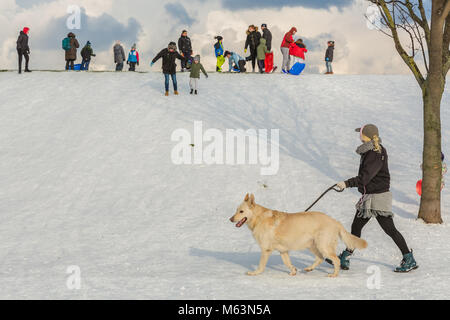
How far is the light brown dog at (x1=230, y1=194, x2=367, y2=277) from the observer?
22.8 feet

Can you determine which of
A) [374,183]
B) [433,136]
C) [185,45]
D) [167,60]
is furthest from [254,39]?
[374,183]

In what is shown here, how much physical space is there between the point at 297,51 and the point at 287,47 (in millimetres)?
550

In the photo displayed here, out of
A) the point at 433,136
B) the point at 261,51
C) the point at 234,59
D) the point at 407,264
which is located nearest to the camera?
the point at 407,264

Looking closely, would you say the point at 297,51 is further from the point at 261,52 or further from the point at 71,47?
the point at 71,47

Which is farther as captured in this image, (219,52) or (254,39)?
(219,52)

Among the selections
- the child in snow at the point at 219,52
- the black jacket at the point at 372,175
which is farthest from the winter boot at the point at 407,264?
the child in snow at the point at 219,52

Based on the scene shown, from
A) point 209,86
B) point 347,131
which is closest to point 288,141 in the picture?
point 347,131

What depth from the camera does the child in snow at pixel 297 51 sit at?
24.4 meters

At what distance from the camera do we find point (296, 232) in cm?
696

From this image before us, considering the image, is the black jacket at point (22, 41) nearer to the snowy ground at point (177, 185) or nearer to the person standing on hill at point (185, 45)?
the snowy ground at point (177, 185)

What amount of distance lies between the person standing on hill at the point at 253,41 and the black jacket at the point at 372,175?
1818 cm

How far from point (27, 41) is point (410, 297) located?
21.7m

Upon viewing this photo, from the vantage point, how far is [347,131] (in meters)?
17.1

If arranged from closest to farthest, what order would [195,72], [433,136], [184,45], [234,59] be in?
[433,136] < [195,72] < [184,45] < [234,59]
